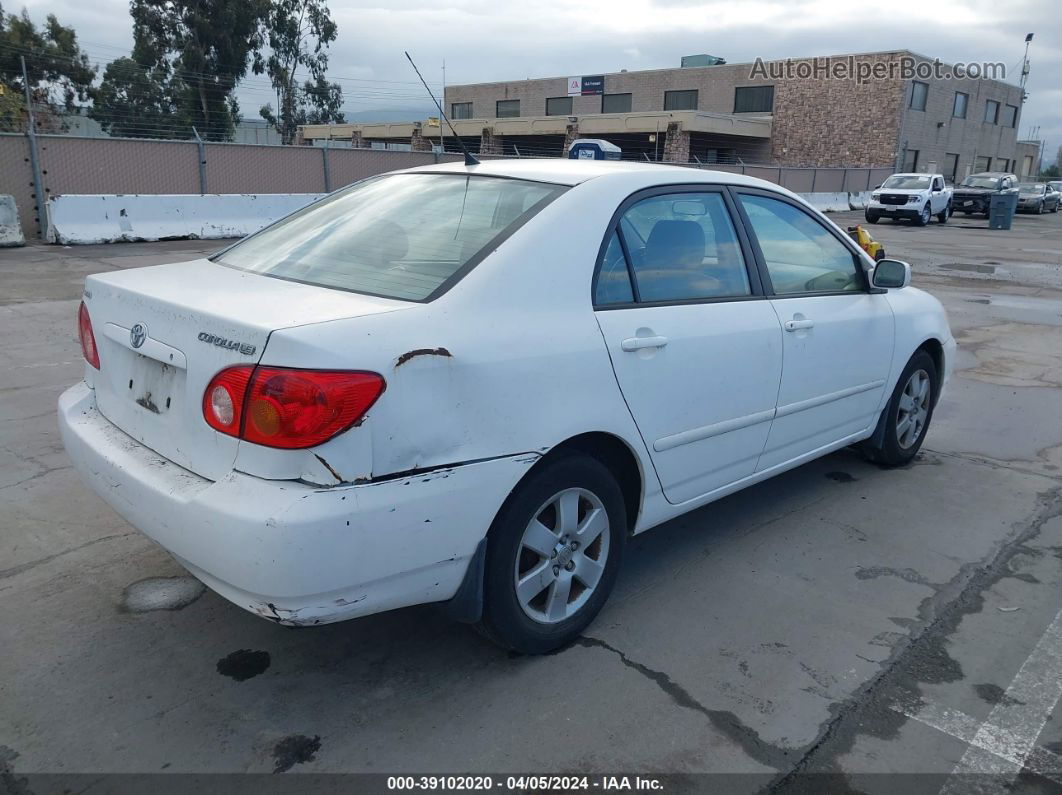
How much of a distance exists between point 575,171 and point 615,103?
189ft

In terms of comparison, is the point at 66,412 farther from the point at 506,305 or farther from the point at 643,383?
the point at 643,383

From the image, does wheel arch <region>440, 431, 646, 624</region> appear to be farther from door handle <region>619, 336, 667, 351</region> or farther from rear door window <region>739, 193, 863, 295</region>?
rear door window <region>739, 193, 863, 295</region>

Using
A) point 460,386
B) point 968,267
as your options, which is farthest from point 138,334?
point 968,267

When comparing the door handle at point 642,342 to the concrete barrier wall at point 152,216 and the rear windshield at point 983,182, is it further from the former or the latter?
the rear windshield at point 983,182

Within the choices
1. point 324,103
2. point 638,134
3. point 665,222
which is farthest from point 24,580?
point 324,103

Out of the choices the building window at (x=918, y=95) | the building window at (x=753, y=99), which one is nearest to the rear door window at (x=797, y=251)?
the building window at (x=918, y=95)

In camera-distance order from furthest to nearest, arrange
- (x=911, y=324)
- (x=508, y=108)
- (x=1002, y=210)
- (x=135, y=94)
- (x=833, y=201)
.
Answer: (x=508, y=108)
(x=135, y=94)
(x=833, y=201)
(x=1002, y=210)
(x=911, y=324)

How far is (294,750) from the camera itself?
2531 millimetres

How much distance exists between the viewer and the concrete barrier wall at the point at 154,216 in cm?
1418

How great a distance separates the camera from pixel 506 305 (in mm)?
2707

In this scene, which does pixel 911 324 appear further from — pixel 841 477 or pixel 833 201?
pixel 833 201

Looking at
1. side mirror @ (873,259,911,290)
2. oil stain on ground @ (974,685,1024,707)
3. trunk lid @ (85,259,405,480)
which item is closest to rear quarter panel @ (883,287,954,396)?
side mirror @ (873,259,911,290)

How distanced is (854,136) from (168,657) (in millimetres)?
50988

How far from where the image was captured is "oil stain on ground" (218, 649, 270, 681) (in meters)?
2.89
